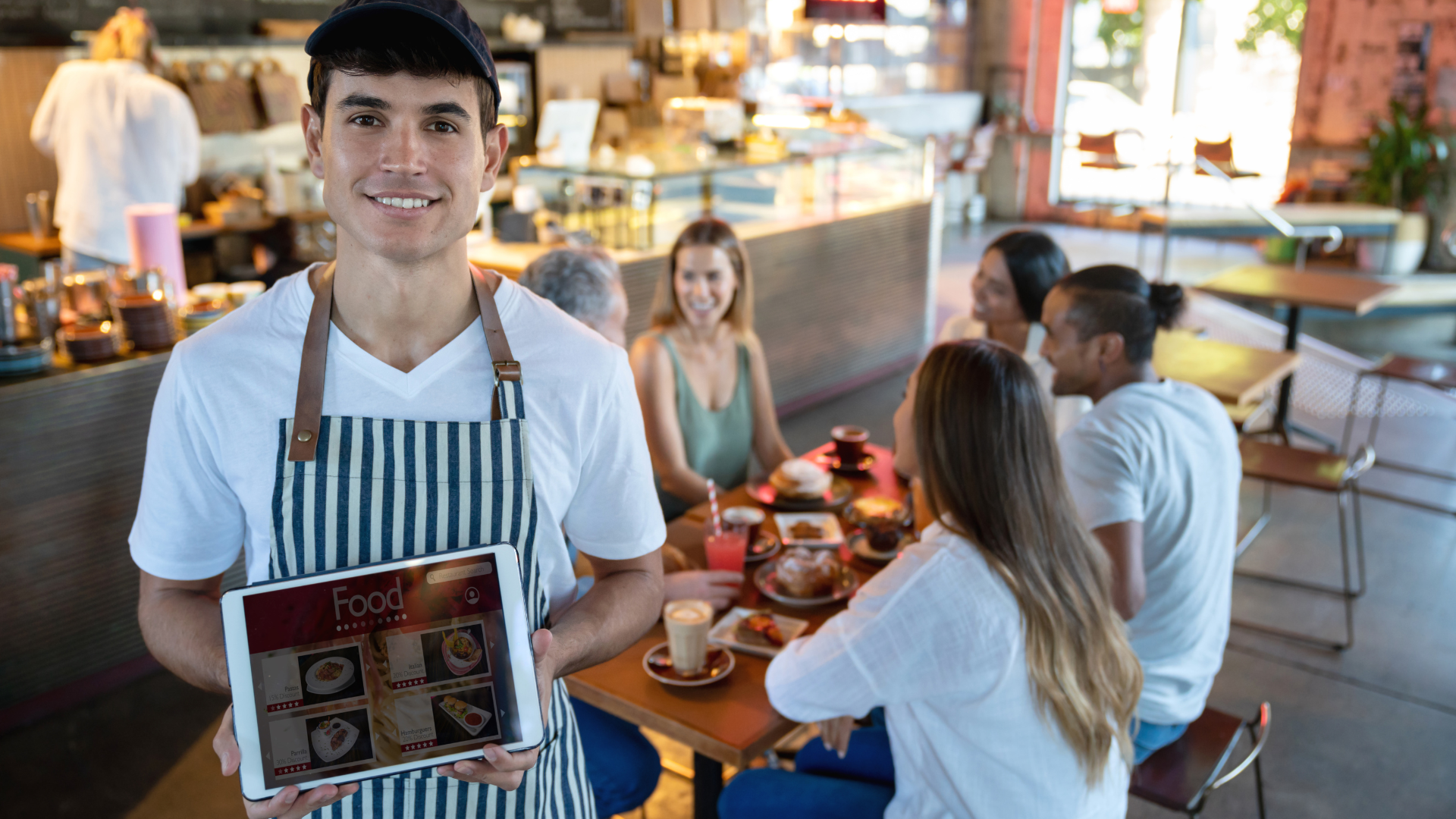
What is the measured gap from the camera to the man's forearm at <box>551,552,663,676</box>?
4.10ft

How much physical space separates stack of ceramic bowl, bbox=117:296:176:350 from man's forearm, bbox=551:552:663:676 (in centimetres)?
246

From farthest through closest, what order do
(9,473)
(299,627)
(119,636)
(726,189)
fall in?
(726,189), (119,636), (9,473), (299,627)

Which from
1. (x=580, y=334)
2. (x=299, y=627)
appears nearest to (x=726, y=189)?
(x=580, y=334)

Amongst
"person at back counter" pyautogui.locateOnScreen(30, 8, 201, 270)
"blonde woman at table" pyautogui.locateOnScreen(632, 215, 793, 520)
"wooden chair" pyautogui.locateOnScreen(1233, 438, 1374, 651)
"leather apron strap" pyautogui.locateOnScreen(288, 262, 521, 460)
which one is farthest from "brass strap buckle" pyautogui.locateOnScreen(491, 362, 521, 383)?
"person at back counter" pyautogui.locateOnScreen(30, 8, 201, 270)

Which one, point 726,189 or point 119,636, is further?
point 726,189

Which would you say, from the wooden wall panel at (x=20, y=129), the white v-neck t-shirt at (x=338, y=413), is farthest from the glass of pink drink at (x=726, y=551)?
the wooden wall panel at (x=20, y=129)

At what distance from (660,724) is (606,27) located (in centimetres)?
715

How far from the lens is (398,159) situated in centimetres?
113

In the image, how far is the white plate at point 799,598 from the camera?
223 centimetres

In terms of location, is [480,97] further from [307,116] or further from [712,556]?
[712,556]

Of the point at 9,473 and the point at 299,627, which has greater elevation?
the point at 299,627

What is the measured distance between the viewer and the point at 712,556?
91.5 inches

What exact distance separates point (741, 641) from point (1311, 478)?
8.30 ft

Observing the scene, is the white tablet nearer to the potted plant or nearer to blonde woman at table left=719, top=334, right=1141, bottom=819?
blonde woman at table left=719, top=334, right=1141, bottom=819
